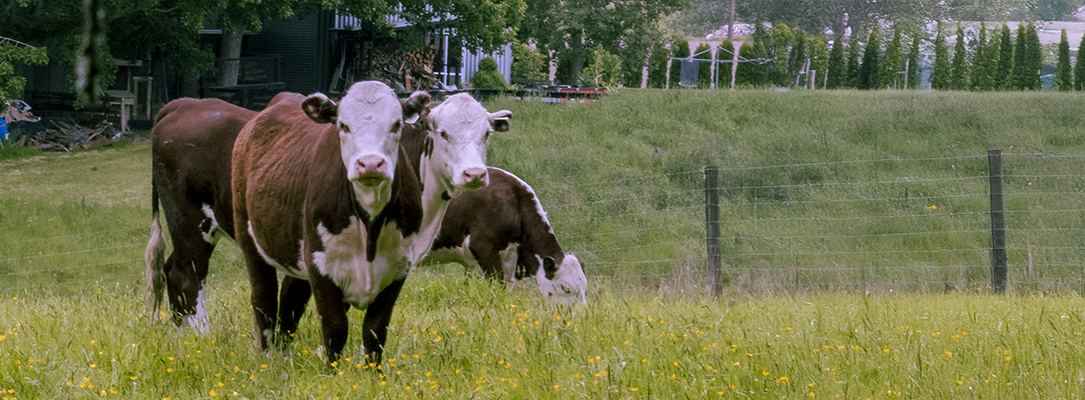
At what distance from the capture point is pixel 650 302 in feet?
21.0

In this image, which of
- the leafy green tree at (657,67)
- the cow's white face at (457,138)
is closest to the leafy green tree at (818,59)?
the leafy green tree at (657,67)

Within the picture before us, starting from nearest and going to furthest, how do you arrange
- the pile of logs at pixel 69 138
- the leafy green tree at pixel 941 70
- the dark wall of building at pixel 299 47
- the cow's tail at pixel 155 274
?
the cow's tail at pixel 155 274, the pile of logs at pixel 69 138, the dark wall of building at pixel 299 47, the leafy green tree at pixel 941 70

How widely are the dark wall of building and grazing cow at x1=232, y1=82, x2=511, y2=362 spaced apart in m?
23.4

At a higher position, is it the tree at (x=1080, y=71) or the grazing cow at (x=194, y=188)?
the tree at (x=1080, y=71)

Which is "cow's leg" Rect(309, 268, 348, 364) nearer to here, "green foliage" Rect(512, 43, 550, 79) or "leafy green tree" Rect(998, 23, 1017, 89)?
"leafy green tree" Rect(998, 23, 1017, 89)

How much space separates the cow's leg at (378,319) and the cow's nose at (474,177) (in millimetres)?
540

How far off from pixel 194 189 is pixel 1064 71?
28217 mm

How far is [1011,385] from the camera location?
3594 millimetres

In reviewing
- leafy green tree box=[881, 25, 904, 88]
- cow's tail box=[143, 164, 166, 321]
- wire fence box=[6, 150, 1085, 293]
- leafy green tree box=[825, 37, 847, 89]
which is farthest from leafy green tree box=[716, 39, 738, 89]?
cow's tail box=[143, 164, 166, 321]

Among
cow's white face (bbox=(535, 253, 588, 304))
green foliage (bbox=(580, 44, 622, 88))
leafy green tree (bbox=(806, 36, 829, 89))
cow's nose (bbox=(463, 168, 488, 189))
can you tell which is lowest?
cow's white face (bbox=(535, 253, 588, 304))

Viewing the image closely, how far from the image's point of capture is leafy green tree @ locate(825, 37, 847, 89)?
104 feet

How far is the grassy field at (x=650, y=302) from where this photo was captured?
380 centimetres

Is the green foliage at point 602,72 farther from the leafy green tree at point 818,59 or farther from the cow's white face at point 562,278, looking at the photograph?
the cow's white face at point 562,278

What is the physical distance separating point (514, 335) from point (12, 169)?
48.8ft
